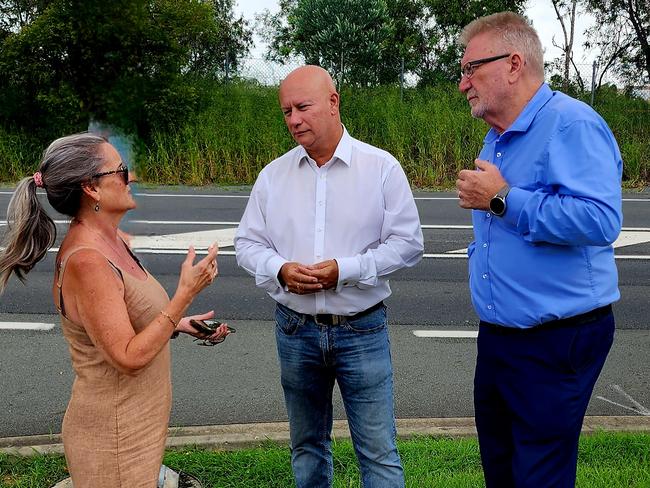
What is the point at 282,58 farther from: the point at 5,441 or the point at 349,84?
the point at 5,441

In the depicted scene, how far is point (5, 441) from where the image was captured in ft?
14.3

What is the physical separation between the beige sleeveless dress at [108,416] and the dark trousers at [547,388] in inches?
49.2

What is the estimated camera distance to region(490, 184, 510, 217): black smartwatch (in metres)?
2.64

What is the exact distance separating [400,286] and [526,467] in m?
5.53

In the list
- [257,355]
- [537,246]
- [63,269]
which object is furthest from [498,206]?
[257,355]

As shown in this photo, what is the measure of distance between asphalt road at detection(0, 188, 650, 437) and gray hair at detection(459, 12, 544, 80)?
1.46 metres

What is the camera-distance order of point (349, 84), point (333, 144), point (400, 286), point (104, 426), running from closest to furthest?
point (104, 426) < point (333, 144) < point (400, 286) < point (349, 84)

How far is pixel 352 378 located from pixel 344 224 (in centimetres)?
61

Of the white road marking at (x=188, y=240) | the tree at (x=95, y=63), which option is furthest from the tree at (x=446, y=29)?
the white road marking at (x=188, y=240)

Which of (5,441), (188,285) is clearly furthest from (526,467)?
(5,441)

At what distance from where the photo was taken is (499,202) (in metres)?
2.65

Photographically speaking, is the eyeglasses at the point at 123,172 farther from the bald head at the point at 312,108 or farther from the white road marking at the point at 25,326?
the white road marking at the point at 25,326

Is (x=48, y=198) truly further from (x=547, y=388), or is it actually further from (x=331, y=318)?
(x=547, y=388)

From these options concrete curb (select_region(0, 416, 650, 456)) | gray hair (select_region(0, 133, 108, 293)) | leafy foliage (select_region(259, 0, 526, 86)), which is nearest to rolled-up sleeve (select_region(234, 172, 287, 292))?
gray hair (select_region(0, 133, 108, 293))
